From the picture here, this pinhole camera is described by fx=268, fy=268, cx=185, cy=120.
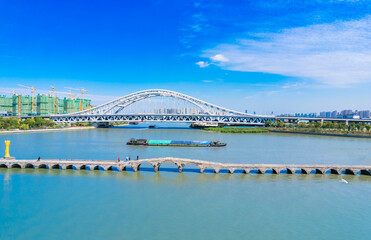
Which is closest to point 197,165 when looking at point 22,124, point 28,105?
point 22,124

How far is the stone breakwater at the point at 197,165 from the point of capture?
17.0 metres

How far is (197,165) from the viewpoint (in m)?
17.1

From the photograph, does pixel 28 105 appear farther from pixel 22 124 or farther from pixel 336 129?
pixel 336 129

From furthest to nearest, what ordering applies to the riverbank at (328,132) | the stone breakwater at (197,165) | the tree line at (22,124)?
the tree line at (22,124)
the riverbank at (328,132)
the stone breakwater at (197,165)

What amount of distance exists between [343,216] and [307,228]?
2223 mm

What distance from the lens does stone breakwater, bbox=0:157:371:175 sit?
55.6 ft

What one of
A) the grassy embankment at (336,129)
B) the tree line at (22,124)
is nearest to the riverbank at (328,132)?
the grassy embankment at (336,129)

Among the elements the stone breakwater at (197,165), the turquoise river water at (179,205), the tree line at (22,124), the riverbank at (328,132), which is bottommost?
the turquoise river water at (179,205)

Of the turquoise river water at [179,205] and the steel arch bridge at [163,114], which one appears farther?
the steel arch bridge at [163,114]

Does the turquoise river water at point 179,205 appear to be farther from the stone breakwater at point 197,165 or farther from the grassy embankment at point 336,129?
the grassy embankment at point 336,129

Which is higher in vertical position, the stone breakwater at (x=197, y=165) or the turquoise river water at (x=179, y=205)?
the stone breakwater at (x=197, y=165)

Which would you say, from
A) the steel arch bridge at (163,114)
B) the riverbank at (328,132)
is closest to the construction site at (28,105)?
the steel arch bridge at (163,114)

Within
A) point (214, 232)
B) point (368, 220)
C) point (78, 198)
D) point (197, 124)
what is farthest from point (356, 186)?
point (197, 124)

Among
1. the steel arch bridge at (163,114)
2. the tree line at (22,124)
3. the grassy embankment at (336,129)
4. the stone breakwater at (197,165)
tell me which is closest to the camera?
the stone breakwater at (197,165)
